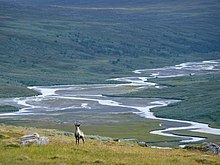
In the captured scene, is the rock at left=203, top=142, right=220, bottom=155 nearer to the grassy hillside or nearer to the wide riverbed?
the grassy hillside

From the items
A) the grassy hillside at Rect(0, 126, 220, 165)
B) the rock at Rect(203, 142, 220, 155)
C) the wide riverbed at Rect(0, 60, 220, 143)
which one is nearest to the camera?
the grassy hillside at Rect(0, 126, 220, 165)

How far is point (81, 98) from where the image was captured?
154 m

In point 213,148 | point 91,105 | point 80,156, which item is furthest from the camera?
point 91,105

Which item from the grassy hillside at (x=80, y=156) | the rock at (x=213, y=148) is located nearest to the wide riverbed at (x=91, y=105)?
the rock at (x=213, y=148)

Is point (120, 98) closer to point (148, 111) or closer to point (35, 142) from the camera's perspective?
point (148, 111)

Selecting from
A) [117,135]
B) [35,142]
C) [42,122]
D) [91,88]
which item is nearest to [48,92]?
[91,88]

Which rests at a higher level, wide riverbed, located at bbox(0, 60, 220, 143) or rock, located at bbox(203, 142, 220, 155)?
rock, located at bbox(203, 142, 220, 155)

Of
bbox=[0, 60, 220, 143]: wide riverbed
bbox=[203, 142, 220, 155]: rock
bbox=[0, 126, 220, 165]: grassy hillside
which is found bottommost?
bbox=[0, 60, 220, 143]: wide riverbed

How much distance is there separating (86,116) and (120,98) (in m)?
33.0

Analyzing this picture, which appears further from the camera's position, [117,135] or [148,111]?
[148,111]

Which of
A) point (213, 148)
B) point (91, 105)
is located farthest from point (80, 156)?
point (91, 105)

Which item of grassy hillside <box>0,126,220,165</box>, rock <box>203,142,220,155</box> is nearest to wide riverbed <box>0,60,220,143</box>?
rock <box>203,142,220,155</box>

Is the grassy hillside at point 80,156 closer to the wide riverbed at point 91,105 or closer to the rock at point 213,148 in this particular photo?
the rock at point 213,148

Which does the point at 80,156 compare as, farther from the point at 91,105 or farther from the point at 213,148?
the point at 91,105
